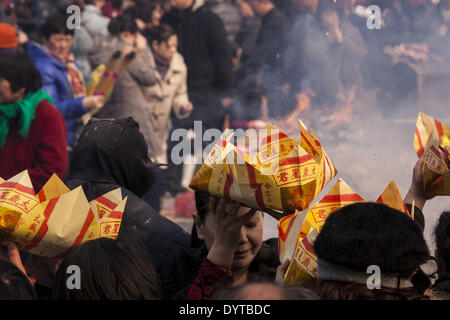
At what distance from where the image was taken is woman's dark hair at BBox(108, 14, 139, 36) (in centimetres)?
648

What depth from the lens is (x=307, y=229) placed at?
1912mm

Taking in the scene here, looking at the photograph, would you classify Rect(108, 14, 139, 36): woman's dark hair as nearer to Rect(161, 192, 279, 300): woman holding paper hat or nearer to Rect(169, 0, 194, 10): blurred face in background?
Rect(169, 0, 194, 10): blurred face in background

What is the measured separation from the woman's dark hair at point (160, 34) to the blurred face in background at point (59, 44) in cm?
75

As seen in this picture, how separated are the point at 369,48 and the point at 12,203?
5.16 metres

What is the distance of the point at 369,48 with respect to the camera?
6.57m

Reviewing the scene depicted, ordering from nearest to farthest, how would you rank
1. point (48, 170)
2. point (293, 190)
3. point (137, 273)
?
point (137, 273) → point (293, 190) → point (48, 170)

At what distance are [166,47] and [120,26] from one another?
0.46 m

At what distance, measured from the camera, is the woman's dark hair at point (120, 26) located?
6477 mm

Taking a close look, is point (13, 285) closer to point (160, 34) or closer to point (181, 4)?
point (160, 34)

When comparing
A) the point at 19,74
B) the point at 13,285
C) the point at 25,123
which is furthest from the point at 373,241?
the point at 19,74

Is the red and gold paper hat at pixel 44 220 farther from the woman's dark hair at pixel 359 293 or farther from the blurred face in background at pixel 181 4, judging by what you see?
the blurred face in background at pixel 181 4

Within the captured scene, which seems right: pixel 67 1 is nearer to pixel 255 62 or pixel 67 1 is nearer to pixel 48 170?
pixel 255 62

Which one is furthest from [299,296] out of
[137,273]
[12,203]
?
[12,203]

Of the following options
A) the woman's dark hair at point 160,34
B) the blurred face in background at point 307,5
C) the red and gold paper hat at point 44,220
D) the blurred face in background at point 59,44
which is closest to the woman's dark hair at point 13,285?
the red and gold paper hat at point 44,220
